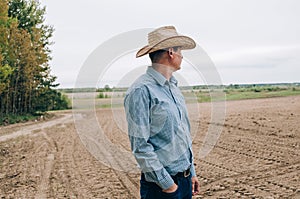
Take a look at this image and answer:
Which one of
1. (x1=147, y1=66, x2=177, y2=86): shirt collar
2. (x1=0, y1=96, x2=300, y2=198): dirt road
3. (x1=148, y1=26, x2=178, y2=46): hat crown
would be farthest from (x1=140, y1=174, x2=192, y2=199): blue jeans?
(x1=0, y1=96, x2=300, y2=198): dirt road

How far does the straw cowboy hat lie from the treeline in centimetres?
2033

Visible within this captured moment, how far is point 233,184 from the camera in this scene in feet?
19.9

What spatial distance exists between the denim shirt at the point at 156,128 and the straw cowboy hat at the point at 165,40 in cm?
15

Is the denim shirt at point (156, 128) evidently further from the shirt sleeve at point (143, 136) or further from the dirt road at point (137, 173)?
the dirt road at point (137, 173)

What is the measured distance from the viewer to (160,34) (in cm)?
251

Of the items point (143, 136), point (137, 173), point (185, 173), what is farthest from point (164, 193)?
point (137, 173)

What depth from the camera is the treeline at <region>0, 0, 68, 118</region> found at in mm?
23625

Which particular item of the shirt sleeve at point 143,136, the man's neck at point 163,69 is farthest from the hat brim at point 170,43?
the shirt sleeve at point 143,136

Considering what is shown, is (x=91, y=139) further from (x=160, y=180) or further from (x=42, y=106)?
(x=42, y=106)

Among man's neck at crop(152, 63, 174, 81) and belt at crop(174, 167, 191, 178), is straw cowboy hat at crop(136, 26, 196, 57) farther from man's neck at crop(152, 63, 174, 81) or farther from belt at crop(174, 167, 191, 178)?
belt at crop(174, 167, 191, 178)

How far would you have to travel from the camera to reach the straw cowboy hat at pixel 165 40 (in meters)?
2.43

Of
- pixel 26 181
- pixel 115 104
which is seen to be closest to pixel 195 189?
pixel 115 104

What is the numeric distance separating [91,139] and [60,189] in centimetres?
579

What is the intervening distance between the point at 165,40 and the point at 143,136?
0.64 m
